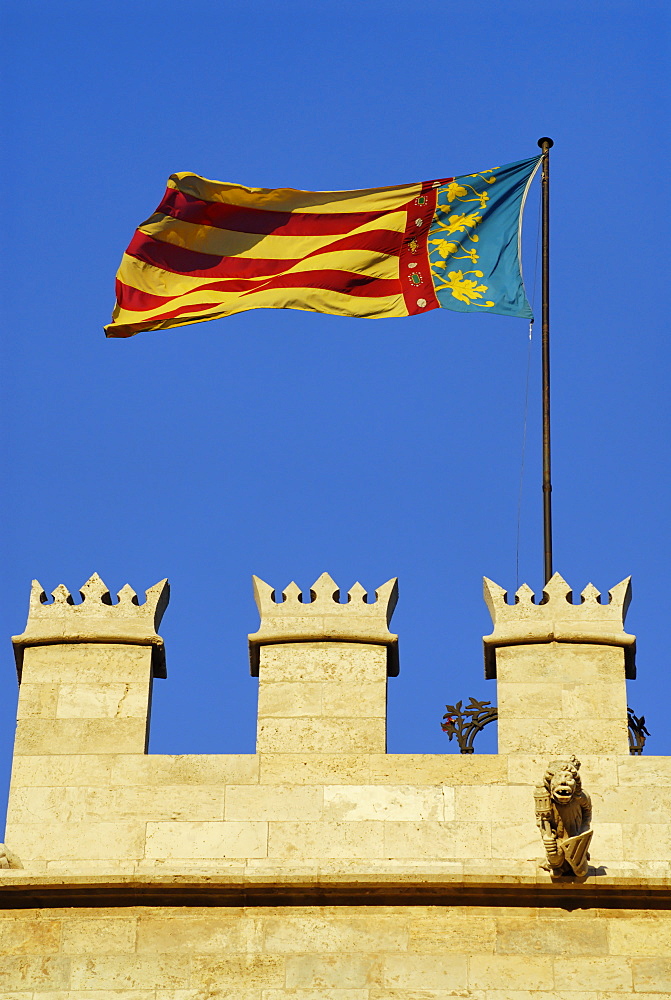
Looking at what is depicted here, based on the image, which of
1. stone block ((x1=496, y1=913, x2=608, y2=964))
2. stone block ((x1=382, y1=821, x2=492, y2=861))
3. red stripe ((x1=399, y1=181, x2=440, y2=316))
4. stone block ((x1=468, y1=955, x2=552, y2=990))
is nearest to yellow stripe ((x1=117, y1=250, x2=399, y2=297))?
red stripe ((x1=399, y1=181, x2=440, y2=316))

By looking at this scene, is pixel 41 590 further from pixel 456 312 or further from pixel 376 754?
pixel 456 312

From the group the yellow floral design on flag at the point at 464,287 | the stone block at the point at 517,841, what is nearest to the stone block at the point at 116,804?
the stone block at the point at 517,841

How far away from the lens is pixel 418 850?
2144 centimetres

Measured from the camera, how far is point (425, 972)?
2042 centimetres

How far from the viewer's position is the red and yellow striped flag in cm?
2719

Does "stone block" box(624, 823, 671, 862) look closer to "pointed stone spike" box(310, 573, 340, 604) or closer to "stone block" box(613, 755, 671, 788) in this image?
"stone block" box(613, 755, 671, 788)

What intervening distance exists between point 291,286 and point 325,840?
8.22m

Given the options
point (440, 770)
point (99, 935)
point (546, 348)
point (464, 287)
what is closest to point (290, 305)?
point (464, 287)

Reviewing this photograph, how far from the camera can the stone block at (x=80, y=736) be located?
22.2m

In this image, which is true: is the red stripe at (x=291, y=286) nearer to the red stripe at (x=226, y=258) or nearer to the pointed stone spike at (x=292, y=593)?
the red stripe at (x=226, y=258)

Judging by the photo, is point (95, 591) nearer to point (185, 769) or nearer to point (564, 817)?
point (185, 769)

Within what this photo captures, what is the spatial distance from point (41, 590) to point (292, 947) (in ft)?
16.0

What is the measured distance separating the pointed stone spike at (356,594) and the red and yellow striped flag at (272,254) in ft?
16.8

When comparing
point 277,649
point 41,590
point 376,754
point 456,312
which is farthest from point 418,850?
point 456,312
